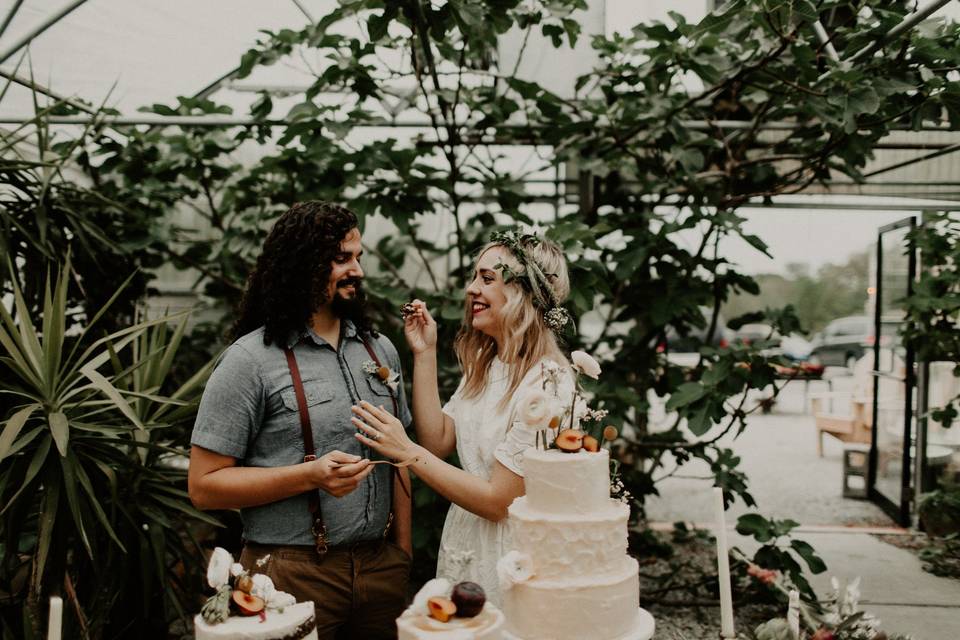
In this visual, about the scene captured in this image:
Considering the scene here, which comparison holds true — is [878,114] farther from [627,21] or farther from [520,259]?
[520,259]

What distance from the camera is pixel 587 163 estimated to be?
12.5ft

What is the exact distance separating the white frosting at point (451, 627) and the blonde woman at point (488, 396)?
444 mm

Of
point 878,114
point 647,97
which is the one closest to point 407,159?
point 647,97

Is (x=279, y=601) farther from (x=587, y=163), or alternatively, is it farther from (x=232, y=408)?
(x=587, y=163)

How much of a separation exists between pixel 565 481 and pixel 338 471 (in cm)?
56

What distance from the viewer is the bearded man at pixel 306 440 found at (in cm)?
187

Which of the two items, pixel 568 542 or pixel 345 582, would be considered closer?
pixel 568 542

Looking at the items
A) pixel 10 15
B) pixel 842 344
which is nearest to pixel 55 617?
pixel 10 15

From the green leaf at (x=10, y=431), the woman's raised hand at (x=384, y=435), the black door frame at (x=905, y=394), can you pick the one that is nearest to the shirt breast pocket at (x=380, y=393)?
the woman's raised hand at (x=384, y=435)

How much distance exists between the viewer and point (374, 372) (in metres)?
2.13

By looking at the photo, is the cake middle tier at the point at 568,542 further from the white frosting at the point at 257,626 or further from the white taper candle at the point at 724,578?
the white frosting at the point at 257,626

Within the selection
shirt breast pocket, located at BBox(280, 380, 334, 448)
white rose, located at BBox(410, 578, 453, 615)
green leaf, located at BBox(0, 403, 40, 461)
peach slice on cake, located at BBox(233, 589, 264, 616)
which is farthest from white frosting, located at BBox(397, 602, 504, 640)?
green leaf, located at BBox(0, 403, 40, 461)

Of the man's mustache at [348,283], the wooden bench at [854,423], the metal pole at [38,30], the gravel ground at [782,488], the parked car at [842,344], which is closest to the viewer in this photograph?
the man's mustache at [348,283]

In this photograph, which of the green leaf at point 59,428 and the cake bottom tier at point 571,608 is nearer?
the cake bottom tier at point 571,608
